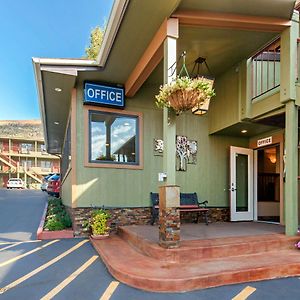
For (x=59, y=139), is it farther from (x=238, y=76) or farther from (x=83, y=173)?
(x=238, y=76)

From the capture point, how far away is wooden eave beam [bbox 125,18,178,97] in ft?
16.5

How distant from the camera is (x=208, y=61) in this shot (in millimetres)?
7125

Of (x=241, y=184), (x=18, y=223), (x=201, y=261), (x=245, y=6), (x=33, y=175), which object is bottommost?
(x=33, y=175)

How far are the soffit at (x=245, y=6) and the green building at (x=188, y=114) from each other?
0.8 inches

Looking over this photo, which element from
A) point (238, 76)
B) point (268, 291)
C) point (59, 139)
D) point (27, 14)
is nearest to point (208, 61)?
point (238, 76)

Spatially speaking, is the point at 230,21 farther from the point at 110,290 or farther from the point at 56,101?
the point at 56,101

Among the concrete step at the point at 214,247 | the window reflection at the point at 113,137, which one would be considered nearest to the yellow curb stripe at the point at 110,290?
the concrete step at the point at 214,247

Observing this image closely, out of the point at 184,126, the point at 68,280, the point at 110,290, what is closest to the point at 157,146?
the point at 184,126

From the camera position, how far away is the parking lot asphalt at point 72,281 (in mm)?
3688

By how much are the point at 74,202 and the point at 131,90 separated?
10.1ft

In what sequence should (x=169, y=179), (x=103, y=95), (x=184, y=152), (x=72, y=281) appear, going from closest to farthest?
(x=72, y=281), (x=169, y=179), (x=103, y=95), (x=184, y=152)

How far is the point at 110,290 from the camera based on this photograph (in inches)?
150

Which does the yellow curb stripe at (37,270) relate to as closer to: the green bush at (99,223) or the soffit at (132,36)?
the green bush at (99,223)

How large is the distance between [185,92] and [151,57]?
5.26 feet
